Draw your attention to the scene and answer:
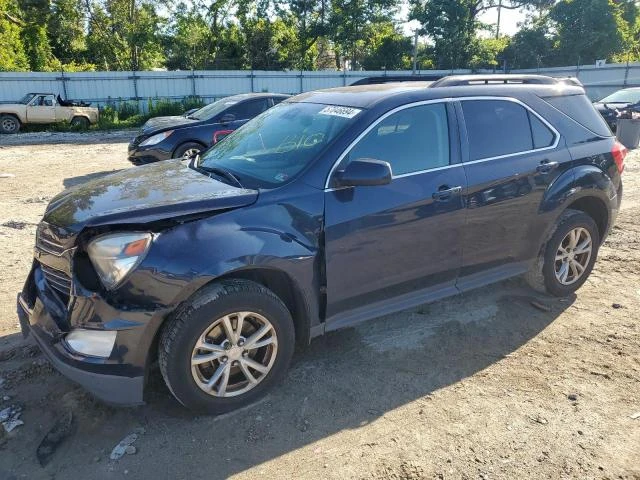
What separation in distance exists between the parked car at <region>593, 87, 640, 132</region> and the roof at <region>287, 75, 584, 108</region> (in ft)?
38.6

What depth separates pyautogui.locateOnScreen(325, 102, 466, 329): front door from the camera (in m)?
3.34

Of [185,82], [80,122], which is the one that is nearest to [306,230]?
[80,122]

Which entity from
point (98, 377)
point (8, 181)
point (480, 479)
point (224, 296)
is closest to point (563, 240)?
point (480, 479)

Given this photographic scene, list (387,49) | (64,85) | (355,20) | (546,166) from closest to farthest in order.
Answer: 1. (546,166)
2. (64,85)
3. (355,20)
4. (387,49)

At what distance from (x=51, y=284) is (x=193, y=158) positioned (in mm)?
1627

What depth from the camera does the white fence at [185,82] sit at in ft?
75.1

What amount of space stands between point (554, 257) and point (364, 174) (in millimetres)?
2215

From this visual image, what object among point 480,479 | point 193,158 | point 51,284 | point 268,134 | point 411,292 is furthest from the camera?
point 193,158

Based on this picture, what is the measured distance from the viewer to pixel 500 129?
4074 mm

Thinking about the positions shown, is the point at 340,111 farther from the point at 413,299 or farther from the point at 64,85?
the point at 64,85

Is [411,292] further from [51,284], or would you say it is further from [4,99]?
[4,99]

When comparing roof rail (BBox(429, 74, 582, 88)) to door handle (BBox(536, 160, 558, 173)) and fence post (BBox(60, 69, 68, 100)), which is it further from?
fence post (BBox(60, 69, 68, 100))

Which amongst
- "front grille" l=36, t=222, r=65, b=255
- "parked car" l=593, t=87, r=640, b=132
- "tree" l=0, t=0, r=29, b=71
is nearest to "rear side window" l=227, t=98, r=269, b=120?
"front grille" l=36, t=222, r=65, b=255

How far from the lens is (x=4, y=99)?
22.4 m
